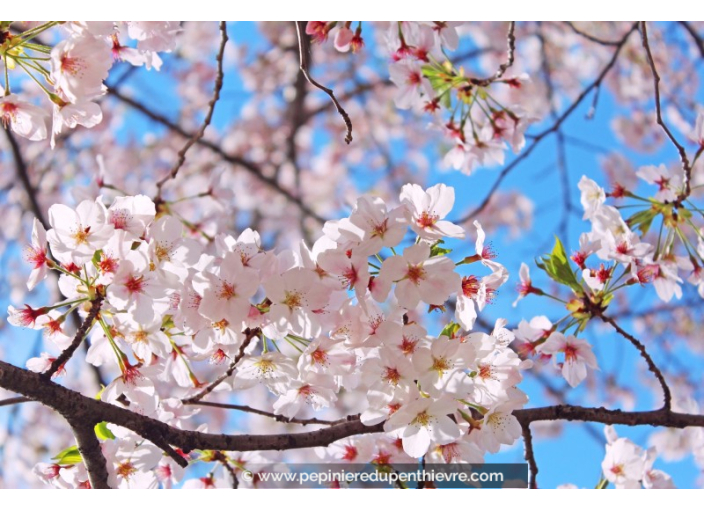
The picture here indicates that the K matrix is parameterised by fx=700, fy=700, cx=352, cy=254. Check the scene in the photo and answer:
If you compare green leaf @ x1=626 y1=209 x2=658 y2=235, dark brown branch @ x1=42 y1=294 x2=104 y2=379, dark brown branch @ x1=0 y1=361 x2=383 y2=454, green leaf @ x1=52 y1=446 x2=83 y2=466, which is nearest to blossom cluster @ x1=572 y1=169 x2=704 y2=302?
green leaf @ x1=626 y1=209 x2=658 y2=235

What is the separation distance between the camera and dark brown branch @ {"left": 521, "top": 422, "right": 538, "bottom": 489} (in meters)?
1.16

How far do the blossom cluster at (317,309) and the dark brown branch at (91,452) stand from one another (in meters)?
0.07

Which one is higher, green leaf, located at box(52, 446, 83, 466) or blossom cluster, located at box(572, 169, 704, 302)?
blossom cluster, located at box(572, 169, 704, 302)

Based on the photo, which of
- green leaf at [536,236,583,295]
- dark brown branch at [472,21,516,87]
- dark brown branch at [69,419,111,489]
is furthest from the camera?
dark brown branch at [472,21,516,87]

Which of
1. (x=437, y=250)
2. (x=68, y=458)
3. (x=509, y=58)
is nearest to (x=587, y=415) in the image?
(x=437, y=250)

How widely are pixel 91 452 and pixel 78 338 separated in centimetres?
20

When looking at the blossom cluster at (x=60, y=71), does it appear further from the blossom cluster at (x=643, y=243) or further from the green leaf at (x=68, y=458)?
the blossom cluster at (x=643, y=243)

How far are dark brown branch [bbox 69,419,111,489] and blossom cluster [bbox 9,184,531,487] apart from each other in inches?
2.6

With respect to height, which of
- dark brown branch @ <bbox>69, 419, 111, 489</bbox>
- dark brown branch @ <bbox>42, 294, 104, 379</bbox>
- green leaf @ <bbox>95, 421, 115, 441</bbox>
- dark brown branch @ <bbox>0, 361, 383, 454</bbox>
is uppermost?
dark brown branch @ <bbox>42, 294, 104, 379</bbox>

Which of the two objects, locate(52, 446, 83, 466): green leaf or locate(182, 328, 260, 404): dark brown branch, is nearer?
locate(182, 328, 260, 404): dark brown branch

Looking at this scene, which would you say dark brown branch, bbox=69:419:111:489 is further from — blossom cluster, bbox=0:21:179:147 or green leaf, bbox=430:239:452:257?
green leaf, bbox=430:239:452:257

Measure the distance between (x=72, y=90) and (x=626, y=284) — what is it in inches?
37.5

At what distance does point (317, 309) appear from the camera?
0.89m

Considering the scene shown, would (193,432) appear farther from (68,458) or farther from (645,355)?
(645,355)
